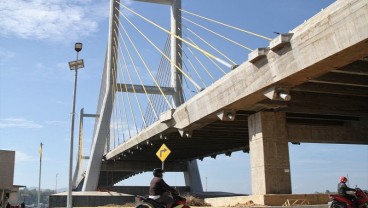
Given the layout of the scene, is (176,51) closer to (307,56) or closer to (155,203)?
(307,56)

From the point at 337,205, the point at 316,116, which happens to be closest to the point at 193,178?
the point at 316,116

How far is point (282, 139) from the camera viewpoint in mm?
21250

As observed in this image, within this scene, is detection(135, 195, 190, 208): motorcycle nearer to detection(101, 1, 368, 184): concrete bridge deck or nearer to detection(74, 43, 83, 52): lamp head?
detection(101, 1, 368, 184): concrete bridge deck

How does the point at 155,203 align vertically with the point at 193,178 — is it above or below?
below

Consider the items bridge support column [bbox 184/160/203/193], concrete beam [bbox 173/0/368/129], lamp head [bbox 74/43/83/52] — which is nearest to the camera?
concrete beam [bbox 173/0/368/129]

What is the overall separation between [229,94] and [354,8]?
7.88 m

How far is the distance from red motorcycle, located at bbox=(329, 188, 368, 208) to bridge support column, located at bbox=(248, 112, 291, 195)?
6.14 meters

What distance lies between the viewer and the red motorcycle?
44.7ft

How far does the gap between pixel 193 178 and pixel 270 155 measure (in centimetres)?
3208

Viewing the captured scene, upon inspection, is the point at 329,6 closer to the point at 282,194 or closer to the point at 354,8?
the point at 354,8

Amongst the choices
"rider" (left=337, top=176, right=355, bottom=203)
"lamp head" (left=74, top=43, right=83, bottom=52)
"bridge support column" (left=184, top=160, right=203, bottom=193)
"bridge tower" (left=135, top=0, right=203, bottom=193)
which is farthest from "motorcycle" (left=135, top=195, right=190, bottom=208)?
"bridge support column" (left=184, top=160, right=203, bottom=193)

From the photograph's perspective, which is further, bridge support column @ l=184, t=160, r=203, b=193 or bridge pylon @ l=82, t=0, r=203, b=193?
bridge support column @ l=184, t=160, r=203, b=193

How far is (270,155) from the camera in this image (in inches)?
814

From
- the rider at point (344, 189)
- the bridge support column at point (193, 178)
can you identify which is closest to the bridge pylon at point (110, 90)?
the bridge support column at point (193, 178)
